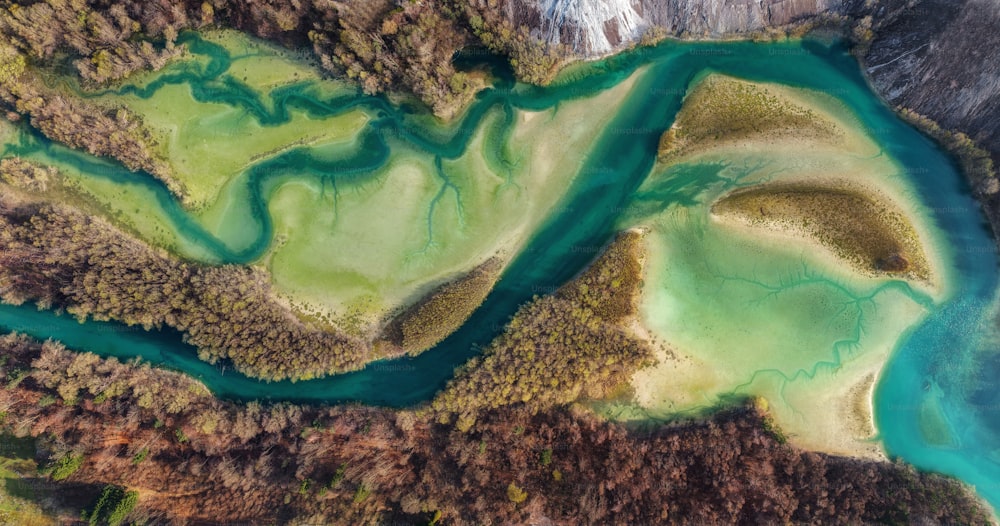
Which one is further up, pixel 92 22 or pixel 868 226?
pixel 92 22

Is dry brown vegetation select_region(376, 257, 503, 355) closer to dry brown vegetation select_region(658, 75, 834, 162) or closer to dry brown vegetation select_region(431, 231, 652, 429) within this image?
dry brown vegetation select_region(431, 231, 652, 429)


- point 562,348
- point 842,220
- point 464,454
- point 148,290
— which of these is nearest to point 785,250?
point 842,220

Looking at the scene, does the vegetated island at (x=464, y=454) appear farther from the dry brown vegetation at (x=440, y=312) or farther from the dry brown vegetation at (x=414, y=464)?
the dry brown vegetation at (x=440, y=312)

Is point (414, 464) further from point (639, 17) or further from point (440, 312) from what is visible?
point (639, 17)

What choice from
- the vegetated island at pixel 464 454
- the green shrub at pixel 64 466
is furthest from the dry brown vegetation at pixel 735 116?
the green shrub at pixel 64 466

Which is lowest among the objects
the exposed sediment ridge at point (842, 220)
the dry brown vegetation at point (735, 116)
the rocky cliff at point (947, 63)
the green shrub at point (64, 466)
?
the green shrub at point (64, 466)

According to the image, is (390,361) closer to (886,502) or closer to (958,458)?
(886,502)

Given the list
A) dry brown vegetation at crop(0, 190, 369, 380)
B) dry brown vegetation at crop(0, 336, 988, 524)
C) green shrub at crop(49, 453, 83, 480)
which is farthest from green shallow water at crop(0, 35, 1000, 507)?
green shrub at crop(49, 453, 83, 480)

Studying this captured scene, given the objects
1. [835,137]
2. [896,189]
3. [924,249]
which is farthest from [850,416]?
[835,137]
